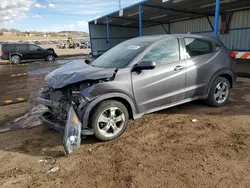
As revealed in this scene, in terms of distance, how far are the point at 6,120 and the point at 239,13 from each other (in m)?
14.6

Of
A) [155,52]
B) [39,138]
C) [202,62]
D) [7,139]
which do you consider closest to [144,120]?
[155,52]

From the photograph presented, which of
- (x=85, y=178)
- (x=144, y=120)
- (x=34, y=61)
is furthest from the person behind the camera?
(x=34, y=61)

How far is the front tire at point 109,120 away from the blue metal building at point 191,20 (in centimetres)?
663

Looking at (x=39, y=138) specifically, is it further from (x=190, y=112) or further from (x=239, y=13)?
(x=239, y=13)

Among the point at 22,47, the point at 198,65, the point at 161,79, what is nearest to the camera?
the point at 161,79

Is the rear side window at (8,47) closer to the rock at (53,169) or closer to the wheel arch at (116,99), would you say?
the wheel arch at (116,99)

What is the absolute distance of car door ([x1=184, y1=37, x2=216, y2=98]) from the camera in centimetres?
413

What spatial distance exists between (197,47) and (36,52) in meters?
17.3

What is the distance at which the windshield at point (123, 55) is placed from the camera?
371 centimetres

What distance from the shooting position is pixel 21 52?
17594 millimetres

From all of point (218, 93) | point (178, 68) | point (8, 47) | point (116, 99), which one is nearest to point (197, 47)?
point (178, 68)

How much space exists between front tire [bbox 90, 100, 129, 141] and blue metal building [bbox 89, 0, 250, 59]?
21.8 feet

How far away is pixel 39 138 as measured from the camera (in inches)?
143

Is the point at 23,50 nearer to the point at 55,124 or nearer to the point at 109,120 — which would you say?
the point at 55,124
